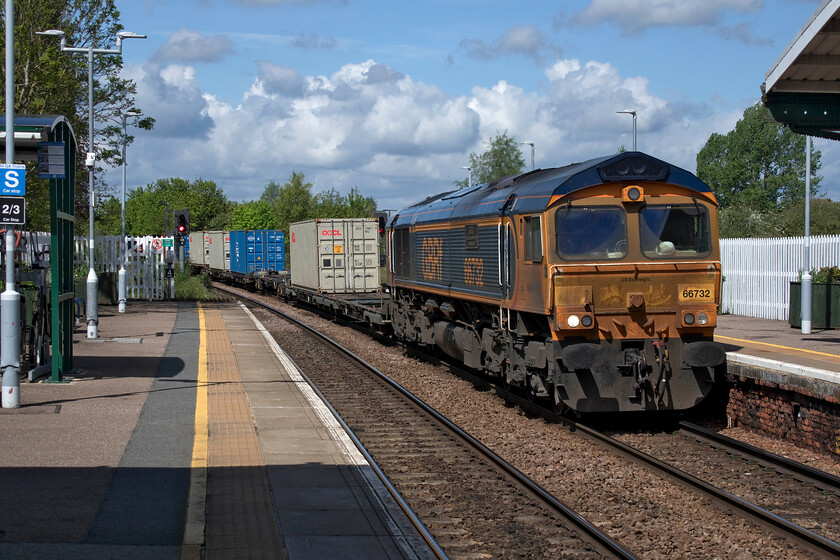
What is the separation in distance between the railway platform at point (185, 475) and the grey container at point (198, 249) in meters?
44.1

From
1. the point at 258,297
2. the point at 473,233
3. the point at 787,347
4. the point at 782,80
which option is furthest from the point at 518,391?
the point at 258,297

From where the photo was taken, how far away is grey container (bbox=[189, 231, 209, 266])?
5872 cm

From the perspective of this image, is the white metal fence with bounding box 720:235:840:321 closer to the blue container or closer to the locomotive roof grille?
the locomotive roof grille

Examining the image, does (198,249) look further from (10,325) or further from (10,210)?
(10,210)

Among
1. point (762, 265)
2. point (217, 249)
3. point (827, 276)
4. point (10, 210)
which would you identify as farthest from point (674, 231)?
point (217, 249)

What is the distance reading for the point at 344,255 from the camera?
29.3 meters

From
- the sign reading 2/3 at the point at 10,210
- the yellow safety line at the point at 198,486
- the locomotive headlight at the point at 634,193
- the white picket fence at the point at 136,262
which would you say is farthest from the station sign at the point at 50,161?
the white picket fence at the point at 136,262

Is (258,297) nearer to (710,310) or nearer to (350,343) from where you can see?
(350,343)

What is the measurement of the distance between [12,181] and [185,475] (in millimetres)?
5410

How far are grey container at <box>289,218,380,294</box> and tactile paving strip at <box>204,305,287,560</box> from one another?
15162 millimetres

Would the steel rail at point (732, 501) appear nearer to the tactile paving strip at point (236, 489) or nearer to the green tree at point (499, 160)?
the tactile paving strip at point (236, 489)

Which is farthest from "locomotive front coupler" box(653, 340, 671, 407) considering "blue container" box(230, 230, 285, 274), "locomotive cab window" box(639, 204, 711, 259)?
"blue container" box(230, 230, 285, 274)

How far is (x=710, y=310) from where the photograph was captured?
11.4 m

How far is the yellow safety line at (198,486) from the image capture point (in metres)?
6.46
